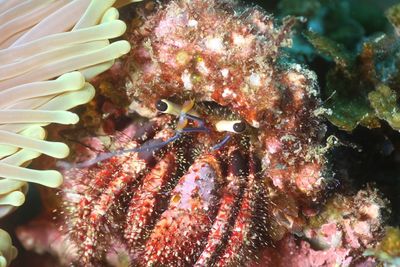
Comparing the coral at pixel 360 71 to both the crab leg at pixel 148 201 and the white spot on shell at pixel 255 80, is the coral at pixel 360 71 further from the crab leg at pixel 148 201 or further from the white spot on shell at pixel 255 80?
the crab leg at pixel 148 201

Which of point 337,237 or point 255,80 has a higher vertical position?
point 255,80

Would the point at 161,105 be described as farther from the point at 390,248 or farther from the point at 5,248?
the point at 390,248

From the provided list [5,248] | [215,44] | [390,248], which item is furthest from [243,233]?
[5,248]

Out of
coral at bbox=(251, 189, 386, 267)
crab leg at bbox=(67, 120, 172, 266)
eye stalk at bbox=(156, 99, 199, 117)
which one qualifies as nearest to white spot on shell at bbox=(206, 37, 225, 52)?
eye stalk at bbox=(156, 99, 199, 117)

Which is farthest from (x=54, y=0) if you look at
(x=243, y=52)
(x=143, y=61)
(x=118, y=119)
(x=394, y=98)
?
(x=394, y=98)

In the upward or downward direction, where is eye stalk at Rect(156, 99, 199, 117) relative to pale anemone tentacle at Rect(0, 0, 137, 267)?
downward

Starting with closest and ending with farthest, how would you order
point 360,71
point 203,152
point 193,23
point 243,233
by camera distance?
point 193,23, point 243,233, point 203,152, point 360,71

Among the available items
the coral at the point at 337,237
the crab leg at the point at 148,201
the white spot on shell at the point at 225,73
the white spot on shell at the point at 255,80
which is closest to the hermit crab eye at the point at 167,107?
the crab leg at the point at 148,201

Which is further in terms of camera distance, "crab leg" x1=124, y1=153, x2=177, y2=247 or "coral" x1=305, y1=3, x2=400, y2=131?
"coral" x1=305, y1=3, x2=400, y2=131

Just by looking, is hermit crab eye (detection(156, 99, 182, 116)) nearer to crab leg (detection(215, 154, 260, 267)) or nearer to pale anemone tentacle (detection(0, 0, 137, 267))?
pale anemone tentacle (detection(0, 0, 137, 267))
